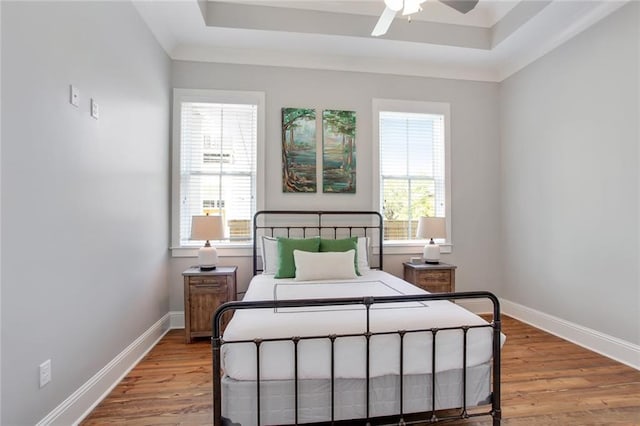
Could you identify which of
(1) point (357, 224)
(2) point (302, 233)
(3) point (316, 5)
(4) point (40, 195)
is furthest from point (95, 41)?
(1) point (357, 224)

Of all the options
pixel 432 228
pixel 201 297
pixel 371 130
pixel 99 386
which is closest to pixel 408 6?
pixel 371 130

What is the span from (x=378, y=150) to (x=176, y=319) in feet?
10.1

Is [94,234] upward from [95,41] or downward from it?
downward

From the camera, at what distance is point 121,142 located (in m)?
2.52

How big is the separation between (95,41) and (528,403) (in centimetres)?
377

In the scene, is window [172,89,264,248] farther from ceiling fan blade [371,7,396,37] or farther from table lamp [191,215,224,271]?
ceiling fan blade [371,7,396,37]

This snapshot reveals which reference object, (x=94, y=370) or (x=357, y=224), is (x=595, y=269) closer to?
(x=357, y=224)

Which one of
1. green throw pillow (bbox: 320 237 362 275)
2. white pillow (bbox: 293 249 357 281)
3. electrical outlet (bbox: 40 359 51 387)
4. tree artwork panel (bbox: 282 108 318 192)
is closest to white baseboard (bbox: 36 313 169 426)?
electrical outlet (bbox: 40 359 51 387)

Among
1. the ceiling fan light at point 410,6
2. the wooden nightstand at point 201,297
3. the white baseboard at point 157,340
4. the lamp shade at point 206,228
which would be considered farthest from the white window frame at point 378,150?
the wooden nightstand at point 201,297

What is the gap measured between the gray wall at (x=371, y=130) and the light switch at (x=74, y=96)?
184 centimetres

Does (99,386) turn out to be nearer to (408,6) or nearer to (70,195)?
(70,195)

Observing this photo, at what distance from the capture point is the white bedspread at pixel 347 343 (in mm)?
1632

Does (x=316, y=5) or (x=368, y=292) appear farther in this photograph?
(x=316, y=5)

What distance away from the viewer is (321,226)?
3.81 meters
